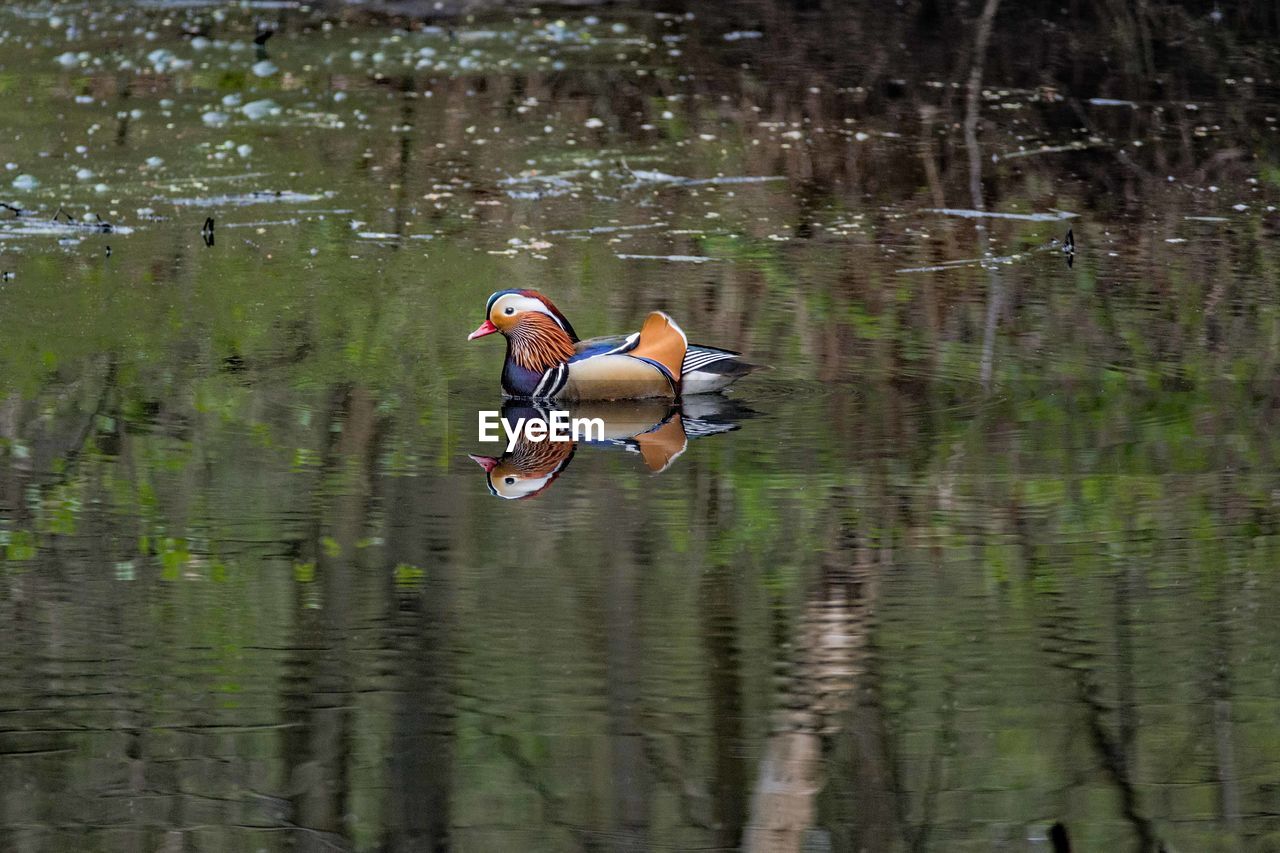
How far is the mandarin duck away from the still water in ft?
0.43

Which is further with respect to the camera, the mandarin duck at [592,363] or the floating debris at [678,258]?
the floating debris at [678,258]

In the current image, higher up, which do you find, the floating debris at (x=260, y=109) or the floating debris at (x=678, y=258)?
the floating debris at (x=260, y=109)

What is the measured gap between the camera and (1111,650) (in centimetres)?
453

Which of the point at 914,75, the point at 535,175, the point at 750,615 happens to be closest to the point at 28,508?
the point at 750,615

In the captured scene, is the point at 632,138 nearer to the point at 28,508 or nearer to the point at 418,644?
the point at 28,508

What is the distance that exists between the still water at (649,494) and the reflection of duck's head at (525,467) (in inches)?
1.4

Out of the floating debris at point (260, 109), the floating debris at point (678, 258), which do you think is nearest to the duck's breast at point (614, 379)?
the floating debris at point (678, 258)

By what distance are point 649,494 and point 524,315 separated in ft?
3.96

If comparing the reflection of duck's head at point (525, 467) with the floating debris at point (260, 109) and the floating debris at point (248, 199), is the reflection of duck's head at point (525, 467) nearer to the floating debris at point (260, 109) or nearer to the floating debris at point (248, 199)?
the floating debris at point (248, 199)

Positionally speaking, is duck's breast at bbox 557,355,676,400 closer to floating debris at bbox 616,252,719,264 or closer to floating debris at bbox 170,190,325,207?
floating debris at bbox 616,252,719,264

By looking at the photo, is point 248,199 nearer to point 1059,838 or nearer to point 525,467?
point 525,467

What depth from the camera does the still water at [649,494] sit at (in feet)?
13.0
